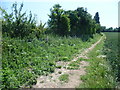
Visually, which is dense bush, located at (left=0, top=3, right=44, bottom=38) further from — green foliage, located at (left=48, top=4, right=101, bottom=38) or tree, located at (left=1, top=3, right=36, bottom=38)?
green foliage, located at (left=48, top=4, right=101, bottom=38)

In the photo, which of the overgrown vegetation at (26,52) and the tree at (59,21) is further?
the tree at (59,21)

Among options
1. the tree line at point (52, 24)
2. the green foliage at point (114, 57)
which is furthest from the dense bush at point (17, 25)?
the green foliage at point (114, 57)

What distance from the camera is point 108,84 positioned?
4184 millimetres

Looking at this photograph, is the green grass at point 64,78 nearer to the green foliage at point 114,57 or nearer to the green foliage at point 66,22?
the green foliage at point 114,57

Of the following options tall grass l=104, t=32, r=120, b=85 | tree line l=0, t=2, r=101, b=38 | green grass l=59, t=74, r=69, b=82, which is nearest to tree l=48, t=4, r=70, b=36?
tree line l=0, t=2, r=101, b=38

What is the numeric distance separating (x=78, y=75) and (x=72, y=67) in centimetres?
99

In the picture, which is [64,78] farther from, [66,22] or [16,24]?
[66,22]

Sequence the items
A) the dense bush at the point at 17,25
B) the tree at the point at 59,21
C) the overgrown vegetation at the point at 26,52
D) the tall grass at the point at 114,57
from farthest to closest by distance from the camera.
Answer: the tree at the point at 59,21, the dense bush at the point at 17,25, the tall grass at the point at 114,57, the overgrown vegetation at the point at 26,52

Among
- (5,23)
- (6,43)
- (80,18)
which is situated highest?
(80,18)

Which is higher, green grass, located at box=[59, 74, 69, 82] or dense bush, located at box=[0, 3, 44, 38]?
dense bush, located at box=[0, 3, 44, 38]

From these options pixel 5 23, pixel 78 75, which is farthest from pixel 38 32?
pixel 78 75

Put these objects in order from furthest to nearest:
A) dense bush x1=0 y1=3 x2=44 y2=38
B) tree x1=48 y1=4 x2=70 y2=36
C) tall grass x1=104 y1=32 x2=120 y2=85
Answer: tree x1=48 y1=4 x2=70 y2=36 < dense bush x1=0 y1=3 x2=44 y2=38 < tall grass x1=104 y1=32 x2=120 y2=85

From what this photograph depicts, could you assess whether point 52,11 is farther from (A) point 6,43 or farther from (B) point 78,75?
(B) point 78,75

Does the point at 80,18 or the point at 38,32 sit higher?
the point at 80,18
